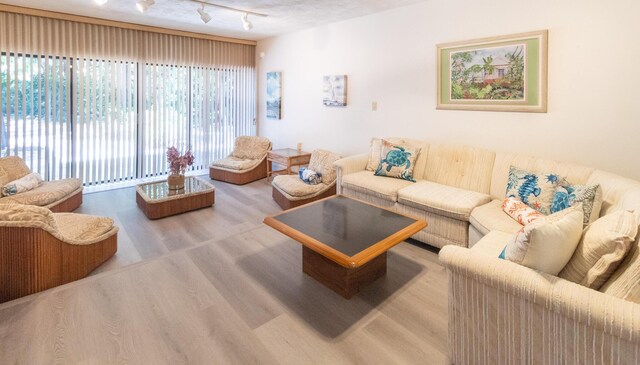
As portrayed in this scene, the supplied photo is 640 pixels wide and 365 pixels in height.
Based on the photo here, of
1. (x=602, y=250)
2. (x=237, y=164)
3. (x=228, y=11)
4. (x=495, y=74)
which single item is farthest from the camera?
(x=237, y=164)

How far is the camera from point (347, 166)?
4.15 m

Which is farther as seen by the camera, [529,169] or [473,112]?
[473,112]

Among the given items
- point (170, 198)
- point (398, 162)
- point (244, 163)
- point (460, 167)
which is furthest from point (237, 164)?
point (460, 167)

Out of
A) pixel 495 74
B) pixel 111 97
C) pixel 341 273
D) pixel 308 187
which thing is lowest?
pixel 341 273

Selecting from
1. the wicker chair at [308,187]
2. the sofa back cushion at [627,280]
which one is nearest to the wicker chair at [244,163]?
the wicker chair at [308,187]

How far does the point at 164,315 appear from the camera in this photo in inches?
86.5

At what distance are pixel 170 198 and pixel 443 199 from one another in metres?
3.13

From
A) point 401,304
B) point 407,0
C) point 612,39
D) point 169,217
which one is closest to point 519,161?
point 612,39

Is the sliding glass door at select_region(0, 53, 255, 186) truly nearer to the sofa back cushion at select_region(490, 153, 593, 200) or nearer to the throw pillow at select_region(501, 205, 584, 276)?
the sofa back cushion at select_region(490, 153, 593, 200)

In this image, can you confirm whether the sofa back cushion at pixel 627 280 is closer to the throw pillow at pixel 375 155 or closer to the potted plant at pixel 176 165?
the throw pillow at pixel 375 155

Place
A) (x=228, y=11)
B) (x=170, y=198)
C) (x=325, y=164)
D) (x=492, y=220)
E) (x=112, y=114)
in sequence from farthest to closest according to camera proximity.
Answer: (x=112, y=114), (x=325, y=164), (x=228, y=11), (x=170, y=198), (x=492, y=220)

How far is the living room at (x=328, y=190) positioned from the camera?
1.65m

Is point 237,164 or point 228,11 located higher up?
point 228,11

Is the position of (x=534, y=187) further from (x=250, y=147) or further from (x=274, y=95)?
(x=274, y=95)
